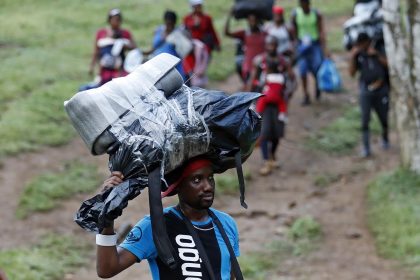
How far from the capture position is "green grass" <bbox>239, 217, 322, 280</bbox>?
7.71 m

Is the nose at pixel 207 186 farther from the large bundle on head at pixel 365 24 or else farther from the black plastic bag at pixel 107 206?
the large bundle on head at pixel 365 24

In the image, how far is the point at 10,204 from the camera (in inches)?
379

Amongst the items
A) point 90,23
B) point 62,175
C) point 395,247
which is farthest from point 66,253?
point 90,23

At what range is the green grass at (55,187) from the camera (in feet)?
31.2

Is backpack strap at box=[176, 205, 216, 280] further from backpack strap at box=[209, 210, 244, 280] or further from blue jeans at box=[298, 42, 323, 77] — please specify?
blue jeans at box=[298, 42, 323, 77]

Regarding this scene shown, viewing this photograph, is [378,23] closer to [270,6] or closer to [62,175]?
[270,6]

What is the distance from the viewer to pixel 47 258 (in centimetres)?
802

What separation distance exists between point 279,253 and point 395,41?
2.97 m

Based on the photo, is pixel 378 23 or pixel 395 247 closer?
pixel 395 247

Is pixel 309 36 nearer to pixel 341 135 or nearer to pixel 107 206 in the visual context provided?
pixel 341 135

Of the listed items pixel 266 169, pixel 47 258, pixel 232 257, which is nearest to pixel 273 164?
pixel 266 169

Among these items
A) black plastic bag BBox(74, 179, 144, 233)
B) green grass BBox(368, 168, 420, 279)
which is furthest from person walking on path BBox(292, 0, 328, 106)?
black plastic bag BBox(74, 179, 144, 233)

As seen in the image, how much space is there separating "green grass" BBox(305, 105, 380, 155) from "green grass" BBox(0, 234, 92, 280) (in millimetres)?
4334

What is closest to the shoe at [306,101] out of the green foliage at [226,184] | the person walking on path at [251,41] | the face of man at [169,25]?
the person walking on path at [251,41]
